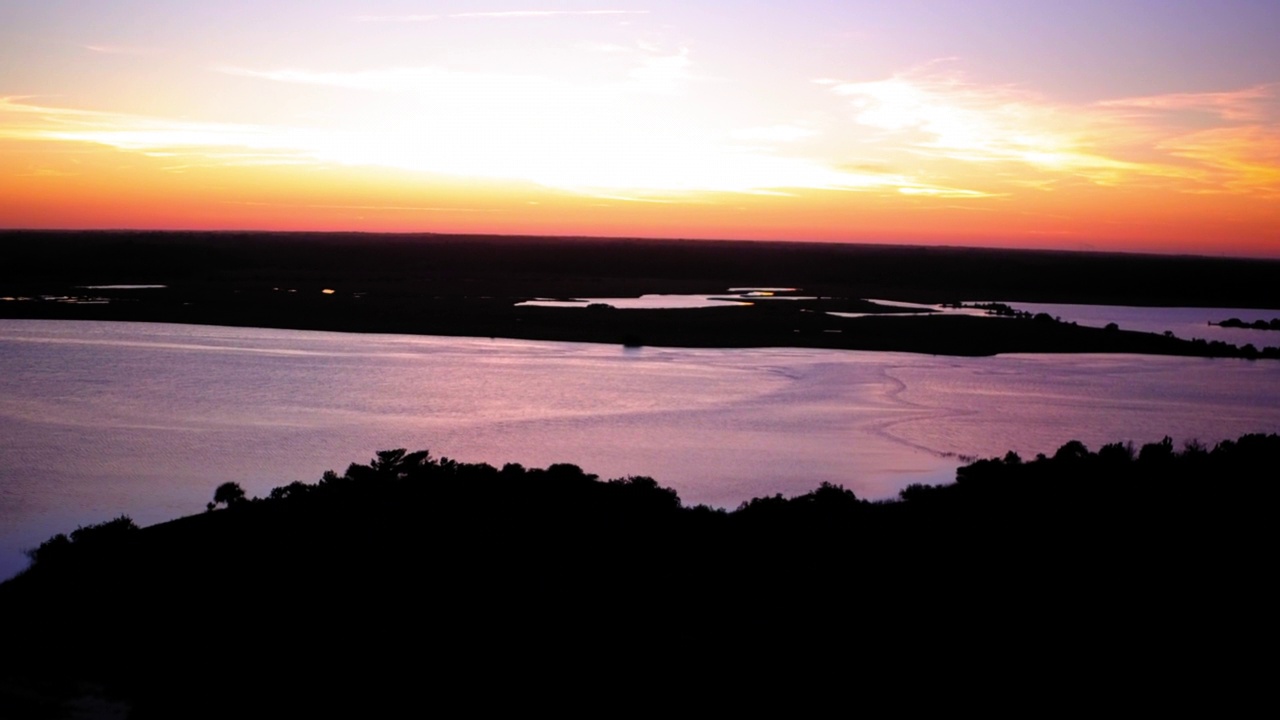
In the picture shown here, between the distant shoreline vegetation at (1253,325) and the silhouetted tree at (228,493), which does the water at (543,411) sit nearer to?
the silhouetted tree at (228,493)

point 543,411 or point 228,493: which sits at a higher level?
point 543,411

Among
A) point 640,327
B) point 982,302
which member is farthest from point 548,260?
point 640,327

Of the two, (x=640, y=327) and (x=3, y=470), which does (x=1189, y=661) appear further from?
(x=640, y=327)

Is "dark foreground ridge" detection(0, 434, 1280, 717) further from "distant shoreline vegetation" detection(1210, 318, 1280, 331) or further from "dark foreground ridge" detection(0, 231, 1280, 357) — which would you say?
"distant shoreline vegetation" detection(1210, 318, 1280, 331)

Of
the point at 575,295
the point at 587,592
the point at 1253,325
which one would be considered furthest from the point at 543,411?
the point at 1253,325

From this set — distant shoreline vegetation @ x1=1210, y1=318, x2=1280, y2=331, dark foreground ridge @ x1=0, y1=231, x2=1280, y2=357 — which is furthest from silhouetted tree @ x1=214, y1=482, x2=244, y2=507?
distant shoreline vegetation @ x1=1210, y1=318, x2=1280, y2=331

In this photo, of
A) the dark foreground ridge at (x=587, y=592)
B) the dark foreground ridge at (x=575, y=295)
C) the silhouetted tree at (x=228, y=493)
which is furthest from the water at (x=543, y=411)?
the dark foreground ridge at (x=575, y=295)

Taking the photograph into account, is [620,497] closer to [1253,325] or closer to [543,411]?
[543,411]
